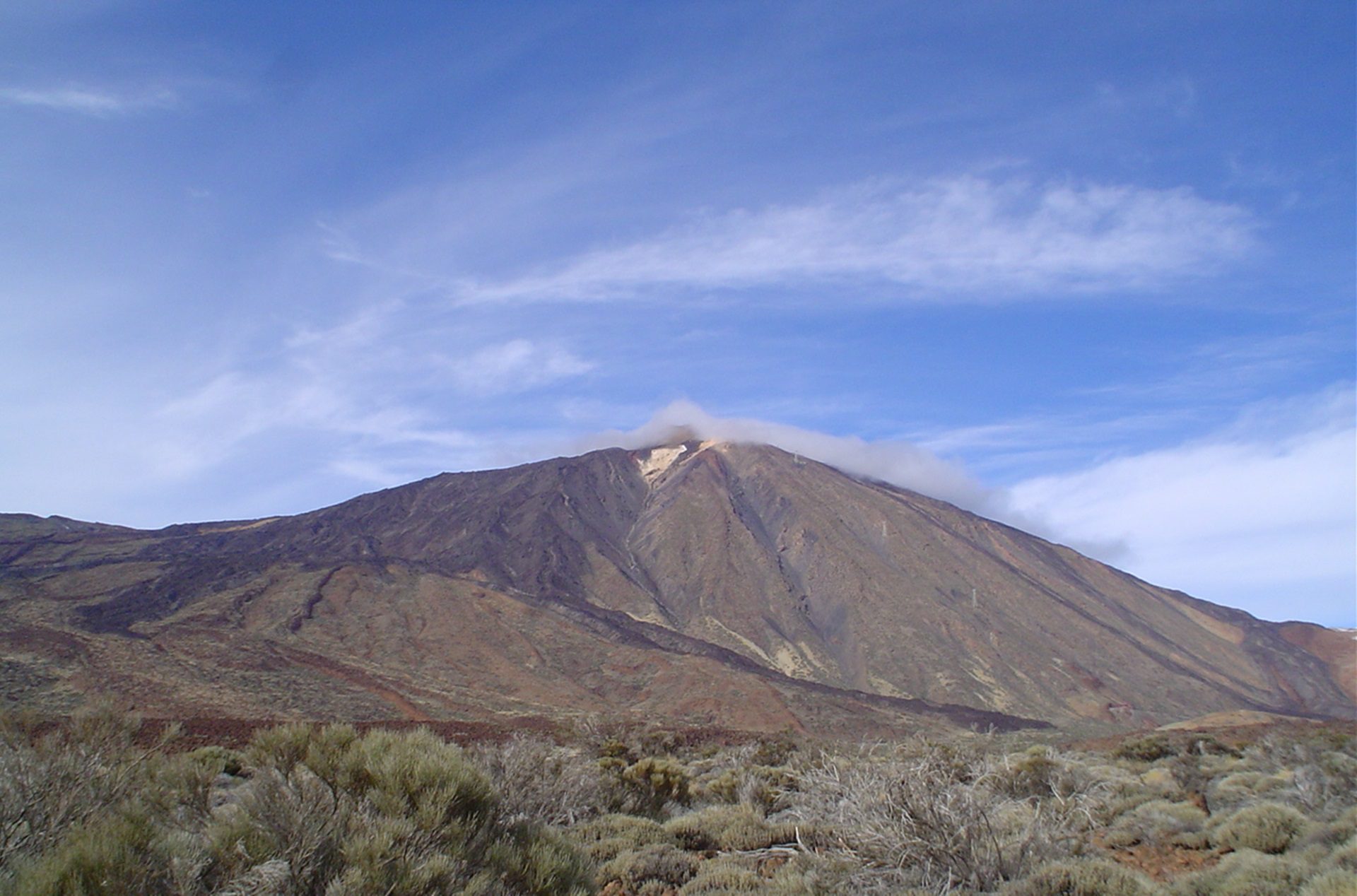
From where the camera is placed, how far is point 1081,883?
5.96 metres

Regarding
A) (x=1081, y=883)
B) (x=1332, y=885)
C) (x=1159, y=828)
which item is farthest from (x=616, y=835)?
(x=1159, y=828)

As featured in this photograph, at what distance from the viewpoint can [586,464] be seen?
124 meters

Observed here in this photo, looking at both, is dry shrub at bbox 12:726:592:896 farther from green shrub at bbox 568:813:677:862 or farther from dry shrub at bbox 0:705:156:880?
green shrub at bbox 568:813:677:862

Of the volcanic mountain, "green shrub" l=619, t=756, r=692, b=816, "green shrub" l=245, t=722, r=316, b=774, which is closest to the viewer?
"green shrub" l=245, t=722, r=316, b=774

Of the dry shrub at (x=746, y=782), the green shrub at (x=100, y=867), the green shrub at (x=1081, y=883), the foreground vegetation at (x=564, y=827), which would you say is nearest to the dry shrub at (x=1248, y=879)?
the foreground vegetation at (x=564, y=827)

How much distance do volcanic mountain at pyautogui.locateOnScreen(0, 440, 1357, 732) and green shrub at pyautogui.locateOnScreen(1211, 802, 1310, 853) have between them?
1361 inches

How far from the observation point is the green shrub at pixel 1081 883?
5922 mm

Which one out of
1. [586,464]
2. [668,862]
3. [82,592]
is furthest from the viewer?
[586,464]

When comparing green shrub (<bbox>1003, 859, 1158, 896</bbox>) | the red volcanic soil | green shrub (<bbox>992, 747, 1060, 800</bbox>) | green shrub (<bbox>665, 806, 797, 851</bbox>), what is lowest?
the red volcanic soil

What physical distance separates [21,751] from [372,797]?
297cm

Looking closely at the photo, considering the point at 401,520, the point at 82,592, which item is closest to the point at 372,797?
the point at 82,592

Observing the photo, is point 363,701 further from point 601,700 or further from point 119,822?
point 119,822

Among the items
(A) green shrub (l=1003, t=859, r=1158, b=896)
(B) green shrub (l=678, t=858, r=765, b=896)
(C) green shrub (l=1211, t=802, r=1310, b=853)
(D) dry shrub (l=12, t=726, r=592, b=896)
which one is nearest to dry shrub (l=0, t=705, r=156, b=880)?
(D) dry shrub (l=12, t=726, r=592, b=896)

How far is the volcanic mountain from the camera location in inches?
1777
